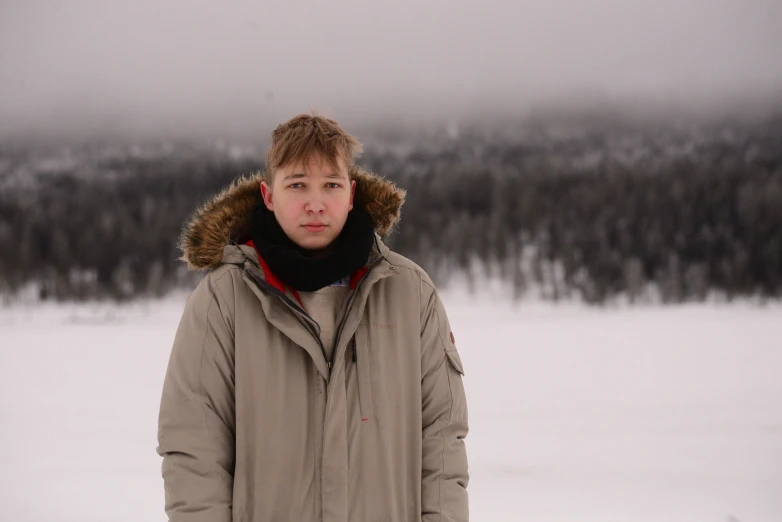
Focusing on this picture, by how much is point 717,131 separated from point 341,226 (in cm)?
653

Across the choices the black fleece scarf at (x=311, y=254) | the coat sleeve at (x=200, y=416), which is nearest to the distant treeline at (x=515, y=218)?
the black fleece scarf at (x=311, y=254)

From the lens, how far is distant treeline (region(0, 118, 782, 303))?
6250mm

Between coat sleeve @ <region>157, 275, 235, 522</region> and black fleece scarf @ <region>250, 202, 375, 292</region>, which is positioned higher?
black fleece scarf @ <region>250, 202, 375, 292</region>

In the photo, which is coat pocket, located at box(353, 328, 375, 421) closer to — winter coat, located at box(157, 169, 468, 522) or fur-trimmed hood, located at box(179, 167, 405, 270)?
winter coat, located at box(157, 169, 468, 522)

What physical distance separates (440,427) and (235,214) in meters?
0.57

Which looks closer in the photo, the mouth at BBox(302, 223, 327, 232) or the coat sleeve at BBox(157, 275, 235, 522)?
the coat sleeve at BBox(157, 275, 235, 522)

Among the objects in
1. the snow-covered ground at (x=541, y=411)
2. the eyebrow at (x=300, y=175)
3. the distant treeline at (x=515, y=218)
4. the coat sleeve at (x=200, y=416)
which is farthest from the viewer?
the distant treeline at (x=515, y=218)

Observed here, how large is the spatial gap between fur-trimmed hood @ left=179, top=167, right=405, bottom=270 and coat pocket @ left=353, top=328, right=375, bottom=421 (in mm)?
256

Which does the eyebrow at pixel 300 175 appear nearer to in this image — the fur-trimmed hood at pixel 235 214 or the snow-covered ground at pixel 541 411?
the fur-trimmed hood at pixel 235 214

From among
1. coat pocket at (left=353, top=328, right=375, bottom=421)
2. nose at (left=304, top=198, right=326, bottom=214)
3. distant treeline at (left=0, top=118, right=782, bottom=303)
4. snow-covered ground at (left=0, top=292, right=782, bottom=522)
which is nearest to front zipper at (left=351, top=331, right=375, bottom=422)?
coat pocket at (left=353, top=328, right=375, bottom=421)

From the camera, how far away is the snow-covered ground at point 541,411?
3.24 meters

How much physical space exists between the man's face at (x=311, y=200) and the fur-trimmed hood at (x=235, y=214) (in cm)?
11

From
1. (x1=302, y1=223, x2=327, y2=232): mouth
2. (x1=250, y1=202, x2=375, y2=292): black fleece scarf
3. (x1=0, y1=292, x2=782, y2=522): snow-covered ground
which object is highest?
(x1=302, y1=223, x2=327, y2=232): mouth

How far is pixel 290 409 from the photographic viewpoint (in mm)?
1066
